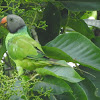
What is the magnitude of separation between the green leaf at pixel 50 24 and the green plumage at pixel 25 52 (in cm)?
11

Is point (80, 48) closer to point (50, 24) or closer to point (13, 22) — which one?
point (50, 24)

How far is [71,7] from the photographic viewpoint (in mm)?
1540

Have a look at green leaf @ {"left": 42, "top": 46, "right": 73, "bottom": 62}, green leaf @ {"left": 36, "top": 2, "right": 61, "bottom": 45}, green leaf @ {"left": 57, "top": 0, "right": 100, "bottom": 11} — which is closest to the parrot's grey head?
green leaf @ {"left": 36, "top": 2, "right": 61, "bottom": 45}

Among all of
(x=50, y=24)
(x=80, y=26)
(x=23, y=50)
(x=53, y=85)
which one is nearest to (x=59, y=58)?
(x=53, y=85)

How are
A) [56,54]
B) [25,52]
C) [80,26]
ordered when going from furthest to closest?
[80,26]
[25,52]
[56,54]

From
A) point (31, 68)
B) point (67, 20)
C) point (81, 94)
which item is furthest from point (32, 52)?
point (67, 20)

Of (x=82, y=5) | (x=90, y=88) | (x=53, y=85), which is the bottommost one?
(x=90, y=88)

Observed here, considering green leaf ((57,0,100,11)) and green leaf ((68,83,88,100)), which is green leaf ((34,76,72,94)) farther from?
green leaf ((57,0,100,11))

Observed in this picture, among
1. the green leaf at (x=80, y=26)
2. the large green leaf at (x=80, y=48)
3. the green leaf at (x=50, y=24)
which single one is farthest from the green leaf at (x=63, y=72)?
the green leaf at (x=80, y=26)

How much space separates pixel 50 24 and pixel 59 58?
0.43 m

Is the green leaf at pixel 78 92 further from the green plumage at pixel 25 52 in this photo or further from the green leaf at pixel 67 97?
the green plumage at pixel 25 52

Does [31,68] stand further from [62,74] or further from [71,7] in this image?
[71,7]

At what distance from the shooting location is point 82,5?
154 centimetres

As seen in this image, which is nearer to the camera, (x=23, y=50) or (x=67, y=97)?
(x=67, y=97)
